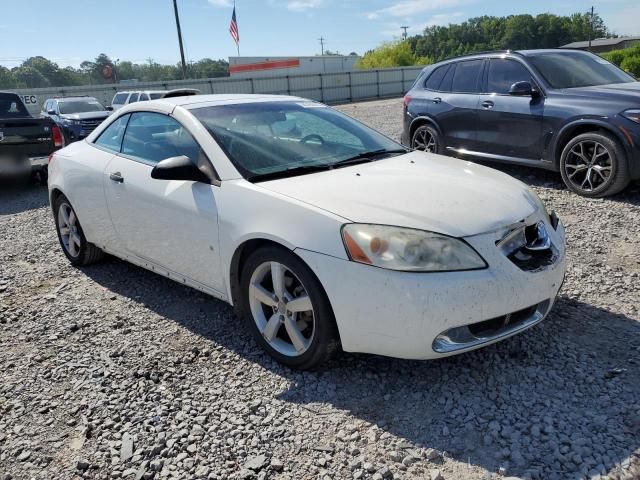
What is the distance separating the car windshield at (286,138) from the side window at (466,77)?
13.2 feet

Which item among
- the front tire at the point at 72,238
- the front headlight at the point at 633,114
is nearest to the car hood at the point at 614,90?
the front headlight at the point at 633,114

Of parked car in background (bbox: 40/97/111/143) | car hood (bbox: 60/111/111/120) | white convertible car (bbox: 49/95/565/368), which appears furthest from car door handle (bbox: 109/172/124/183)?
car hood (bbox: 60/111/111/120)

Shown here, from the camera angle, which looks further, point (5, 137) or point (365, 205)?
point (5, 137)

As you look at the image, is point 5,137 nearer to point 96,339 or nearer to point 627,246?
point 96,339

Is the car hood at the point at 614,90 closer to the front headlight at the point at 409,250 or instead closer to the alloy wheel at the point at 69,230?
the front headlight at the point at 409,250

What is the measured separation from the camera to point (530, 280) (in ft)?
8.98

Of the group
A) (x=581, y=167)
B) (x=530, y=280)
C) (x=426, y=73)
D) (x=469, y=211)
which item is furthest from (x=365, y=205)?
(x=426, y=73)

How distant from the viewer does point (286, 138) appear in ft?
12.1

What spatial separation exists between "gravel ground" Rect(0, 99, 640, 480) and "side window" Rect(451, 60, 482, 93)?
426 centimetres

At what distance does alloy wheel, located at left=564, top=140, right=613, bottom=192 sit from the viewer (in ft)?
20.0

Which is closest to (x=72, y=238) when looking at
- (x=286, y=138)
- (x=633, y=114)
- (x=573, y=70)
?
(x=286, y=138)

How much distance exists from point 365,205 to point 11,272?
402 cm

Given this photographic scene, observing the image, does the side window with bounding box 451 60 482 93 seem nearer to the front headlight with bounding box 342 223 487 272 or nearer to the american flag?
the front headlight with bounding box 342 223 487 272

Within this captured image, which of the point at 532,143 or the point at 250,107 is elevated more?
the point at 250,107
